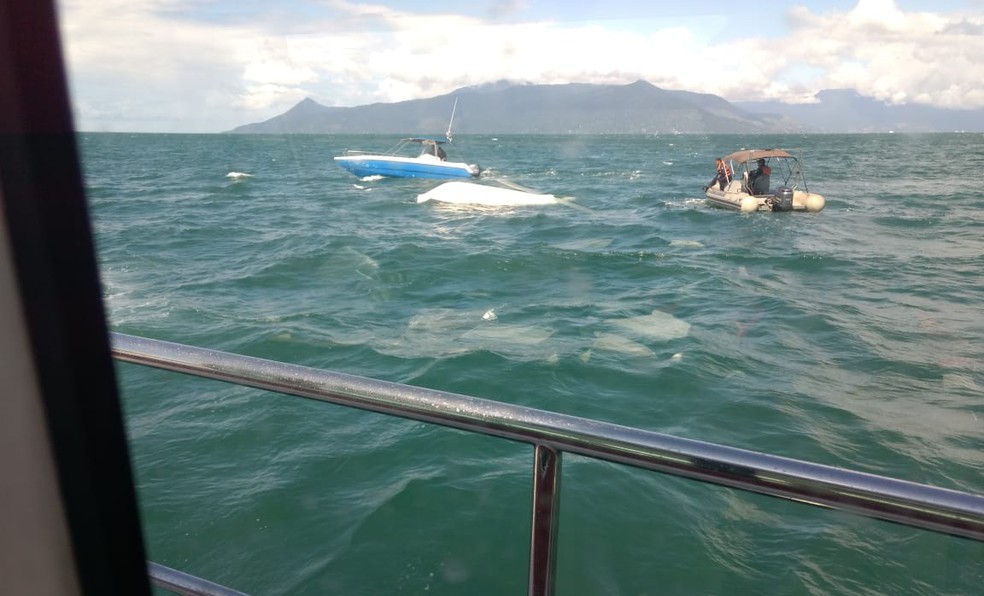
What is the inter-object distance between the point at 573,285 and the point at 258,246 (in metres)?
8.93

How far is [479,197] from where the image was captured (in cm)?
2745

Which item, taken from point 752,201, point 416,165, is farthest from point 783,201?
point 416,165

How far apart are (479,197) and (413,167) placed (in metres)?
5.89

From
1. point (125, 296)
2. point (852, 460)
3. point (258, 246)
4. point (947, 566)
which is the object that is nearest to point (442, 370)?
point (852, 460)

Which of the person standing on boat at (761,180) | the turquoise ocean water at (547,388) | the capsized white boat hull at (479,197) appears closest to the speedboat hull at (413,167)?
the capsized white boat hull at (479,197)

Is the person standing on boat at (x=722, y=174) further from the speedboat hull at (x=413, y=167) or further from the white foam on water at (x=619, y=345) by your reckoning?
the white foam on water at (x=619, y=345)

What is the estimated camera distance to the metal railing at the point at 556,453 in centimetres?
108

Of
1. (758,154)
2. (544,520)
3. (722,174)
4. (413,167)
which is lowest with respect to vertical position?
→ (722,174)

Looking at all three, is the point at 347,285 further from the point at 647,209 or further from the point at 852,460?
the point at 647,209

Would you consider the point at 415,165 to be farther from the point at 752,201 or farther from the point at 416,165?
the point at 752,201

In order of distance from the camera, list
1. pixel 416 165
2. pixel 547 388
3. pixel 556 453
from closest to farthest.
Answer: pixel 556 453, pixel 547 388, pixel 416 165

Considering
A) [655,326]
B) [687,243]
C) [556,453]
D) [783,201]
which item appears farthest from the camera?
[783,201]

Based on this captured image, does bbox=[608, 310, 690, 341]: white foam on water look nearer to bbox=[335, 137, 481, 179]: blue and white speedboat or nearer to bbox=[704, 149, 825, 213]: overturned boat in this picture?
bbox=[704, 149, 825, 213]: overturned boat

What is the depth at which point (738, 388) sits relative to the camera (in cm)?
939
